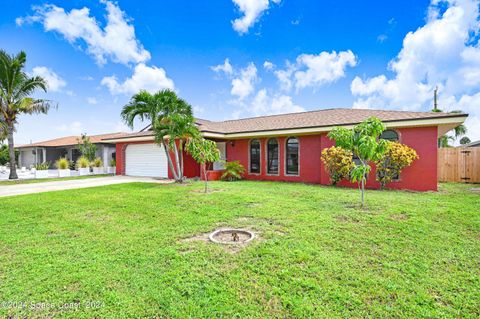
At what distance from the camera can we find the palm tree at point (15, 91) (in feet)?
51.8

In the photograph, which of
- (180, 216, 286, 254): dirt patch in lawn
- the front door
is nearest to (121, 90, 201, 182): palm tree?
the front door

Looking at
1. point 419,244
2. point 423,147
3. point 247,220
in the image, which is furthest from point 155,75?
point 419,244

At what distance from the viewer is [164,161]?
58.0ft

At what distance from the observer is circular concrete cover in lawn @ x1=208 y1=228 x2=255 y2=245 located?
4.82m

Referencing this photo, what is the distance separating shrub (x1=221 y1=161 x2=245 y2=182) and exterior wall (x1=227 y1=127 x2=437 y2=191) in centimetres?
103

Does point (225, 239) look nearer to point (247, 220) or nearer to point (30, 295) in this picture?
point (247, 220)

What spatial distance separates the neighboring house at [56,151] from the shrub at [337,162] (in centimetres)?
2312

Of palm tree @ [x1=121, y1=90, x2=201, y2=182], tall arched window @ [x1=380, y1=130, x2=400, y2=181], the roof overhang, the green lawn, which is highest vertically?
palm tree @ [x1=121, y1=90, x2=201, y2=182]

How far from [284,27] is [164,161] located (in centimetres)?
1190

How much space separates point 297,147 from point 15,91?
Result: 61.4 feet

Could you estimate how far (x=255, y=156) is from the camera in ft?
53.8

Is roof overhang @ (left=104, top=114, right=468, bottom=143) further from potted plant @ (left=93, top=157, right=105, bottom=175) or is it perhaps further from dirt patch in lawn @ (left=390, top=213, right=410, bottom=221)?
dirt patch in lawn @ (left=390, top=213, right=410, bottom=221)

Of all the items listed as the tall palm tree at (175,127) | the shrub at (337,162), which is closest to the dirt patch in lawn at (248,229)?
the shrub at (337,162)

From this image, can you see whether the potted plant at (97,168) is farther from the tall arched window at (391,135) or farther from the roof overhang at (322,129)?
the tall arched window at (391,135)
